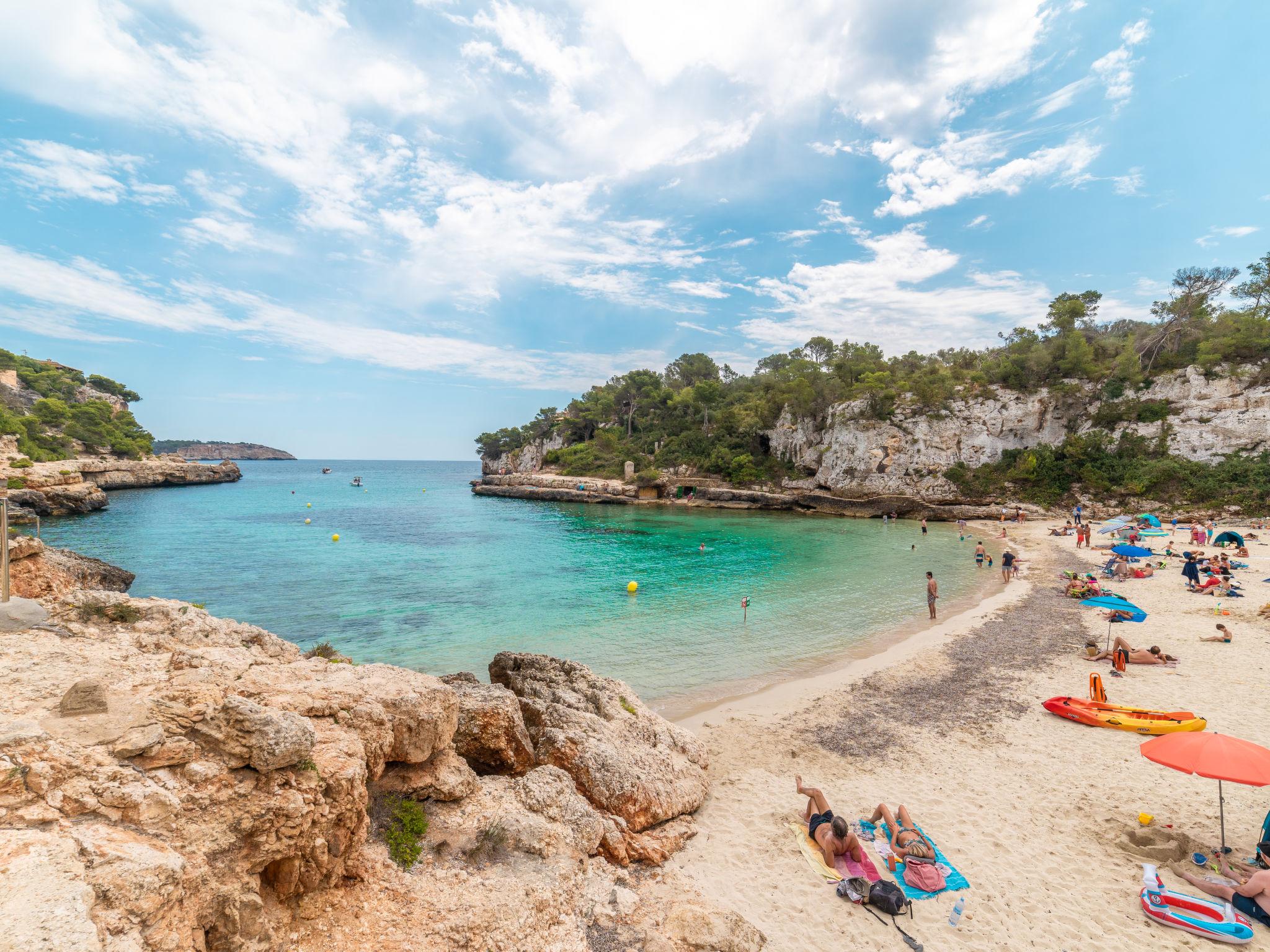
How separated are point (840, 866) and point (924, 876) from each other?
86 cm

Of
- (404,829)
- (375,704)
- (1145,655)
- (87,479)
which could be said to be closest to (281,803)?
(375,704)

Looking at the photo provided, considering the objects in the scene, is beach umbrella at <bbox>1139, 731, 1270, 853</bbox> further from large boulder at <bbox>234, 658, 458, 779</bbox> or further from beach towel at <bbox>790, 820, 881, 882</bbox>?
large boulder at <bbox>234, 658, 458, 779</bbox>

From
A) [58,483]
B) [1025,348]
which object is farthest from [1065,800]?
[58,483]

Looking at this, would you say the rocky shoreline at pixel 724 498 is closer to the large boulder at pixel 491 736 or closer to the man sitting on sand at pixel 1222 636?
the man sitting on sand at pixel 1222 636

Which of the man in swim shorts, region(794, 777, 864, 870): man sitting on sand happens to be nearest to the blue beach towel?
region(794, 777, 864, 870): man sitting on sand

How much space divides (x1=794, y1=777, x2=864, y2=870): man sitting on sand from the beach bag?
0.48m

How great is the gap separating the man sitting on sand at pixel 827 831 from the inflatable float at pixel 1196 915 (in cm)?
270

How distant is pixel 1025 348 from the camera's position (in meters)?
51.0

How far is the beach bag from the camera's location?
18.9 ft

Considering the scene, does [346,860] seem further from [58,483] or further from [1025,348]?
[1025,348]

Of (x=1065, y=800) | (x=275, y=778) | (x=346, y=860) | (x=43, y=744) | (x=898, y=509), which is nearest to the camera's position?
(x=43, y=744)

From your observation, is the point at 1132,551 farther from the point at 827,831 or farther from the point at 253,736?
the point at 253,736

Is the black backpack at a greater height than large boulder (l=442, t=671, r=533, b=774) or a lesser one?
lesser

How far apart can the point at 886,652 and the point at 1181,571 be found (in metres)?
16.5
